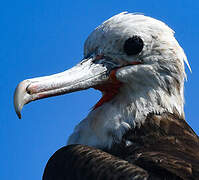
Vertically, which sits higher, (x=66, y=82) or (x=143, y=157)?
(x=66, y=82)

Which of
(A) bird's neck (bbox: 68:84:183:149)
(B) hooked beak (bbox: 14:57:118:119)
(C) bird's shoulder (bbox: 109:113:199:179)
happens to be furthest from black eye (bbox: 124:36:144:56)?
(C) bird's shoulder (bbox: 109:113:199:179)

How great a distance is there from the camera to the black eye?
5527 millimetres

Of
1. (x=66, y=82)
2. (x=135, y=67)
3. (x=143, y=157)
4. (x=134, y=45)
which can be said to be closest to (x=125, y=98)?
(x=135, y=67)

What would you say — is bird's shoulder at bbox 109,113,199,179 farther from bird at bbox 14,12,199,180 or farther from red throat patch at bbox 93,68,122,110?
red throat patch at bbox 93,68,122,110

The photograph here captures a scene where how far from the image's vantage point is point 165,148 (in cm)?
495

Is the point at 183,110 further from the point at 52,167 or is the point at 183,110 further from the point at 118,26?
the point at 52,167

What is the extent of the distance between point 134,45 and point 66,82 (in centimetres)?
73

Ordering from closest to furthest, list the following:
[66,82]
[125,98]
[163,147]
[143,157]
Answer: [143,157] → [163,147] → [66,82] → [125,98]

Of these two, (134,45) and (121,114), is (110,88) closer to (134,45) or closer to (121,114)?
(121,114)

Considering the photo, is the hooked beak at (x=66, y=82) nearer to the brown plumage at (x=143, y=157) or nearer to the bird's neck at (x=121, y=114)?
the bird's neck at (x=121, y=114)

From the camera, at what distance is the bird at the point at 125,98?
4871mm

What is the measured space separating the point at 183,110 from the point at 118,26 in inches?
37.5

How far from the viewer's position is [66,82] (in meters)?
5.24

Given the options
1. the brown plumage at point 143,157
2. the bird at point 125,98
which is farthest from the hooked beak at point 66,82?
the brown plumage at point 143,157
